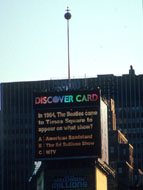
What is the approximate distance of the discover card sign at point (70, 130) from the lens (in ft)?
377

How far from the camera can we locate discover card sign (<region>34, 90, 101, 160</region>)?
377ft

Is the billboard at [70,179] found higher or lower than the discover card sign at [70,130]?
lower

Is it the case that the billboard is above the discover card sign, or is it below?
below

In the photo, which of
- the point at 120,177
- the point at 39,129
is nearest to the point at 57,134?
the point at 39,129

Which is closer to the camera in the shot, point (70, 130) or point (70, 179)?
point (70, 130)

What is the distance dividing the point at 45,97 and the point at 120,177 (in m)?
73.5

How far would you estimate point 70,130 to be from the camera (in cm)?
11512

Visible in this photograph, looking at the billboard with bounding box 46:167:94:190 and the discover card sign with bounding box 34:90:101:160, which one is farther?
the billboard with bounding box 46:167:94:190

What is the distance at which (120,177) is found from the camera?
18688 centimetres

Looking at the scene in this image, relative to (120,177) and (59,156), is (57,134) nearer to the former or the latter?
(59,156)

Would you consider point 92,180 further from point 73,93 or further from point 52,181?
point 73,93

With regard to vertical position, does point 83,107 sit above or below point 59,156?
above

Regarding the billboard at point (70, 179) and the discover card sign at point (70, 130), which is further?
the billboard at point (70, 179)

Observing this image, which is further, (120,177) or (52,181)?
(120,177)
